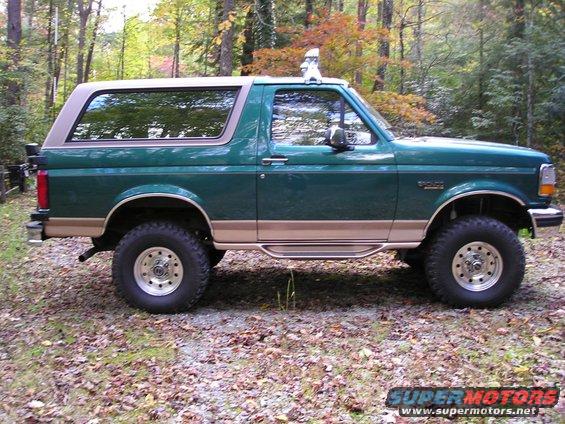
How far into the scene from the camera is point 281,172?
493cm

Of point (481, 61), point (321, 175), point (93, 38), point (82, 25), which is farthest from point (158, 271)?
point (93, 38)

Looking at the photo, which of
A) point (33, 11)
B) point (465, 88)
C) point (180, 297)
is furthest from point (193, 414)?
point (33, 11)

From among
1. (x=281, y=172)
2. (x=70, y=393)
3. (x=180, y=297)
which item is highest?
(x=281, y=172)

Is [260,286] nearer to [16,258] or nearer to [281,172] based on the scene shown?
[281,172]

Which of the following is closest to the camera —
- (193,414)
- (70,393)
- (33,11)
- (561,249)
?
(193,414)

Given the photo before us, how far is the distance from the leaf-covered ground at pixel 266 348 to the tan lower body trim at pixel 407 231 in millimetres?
709

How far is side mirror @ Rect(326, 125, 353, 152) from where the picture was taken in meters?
4.76

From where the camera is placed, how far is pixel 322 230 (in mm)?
5012

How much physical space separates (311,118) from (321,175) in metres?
0.60

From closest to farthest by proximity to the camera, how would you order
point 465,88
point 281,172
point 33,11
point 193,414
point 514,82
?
point 193,414 → point 281,172 → point 514,82 → point 465,88 → point 33,11

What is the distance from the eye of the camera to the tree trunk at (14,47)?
14.3 m

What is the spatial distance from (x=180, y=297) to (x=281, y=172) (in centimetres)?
155

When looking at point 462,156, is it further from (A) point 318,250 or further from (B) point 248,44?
(B) point 248,44

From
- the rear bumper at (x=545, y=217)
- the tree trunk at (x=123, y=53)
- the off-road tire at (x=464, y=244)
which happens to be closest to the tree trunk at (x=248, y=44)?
the off-road tire at (x=464, y=244)
